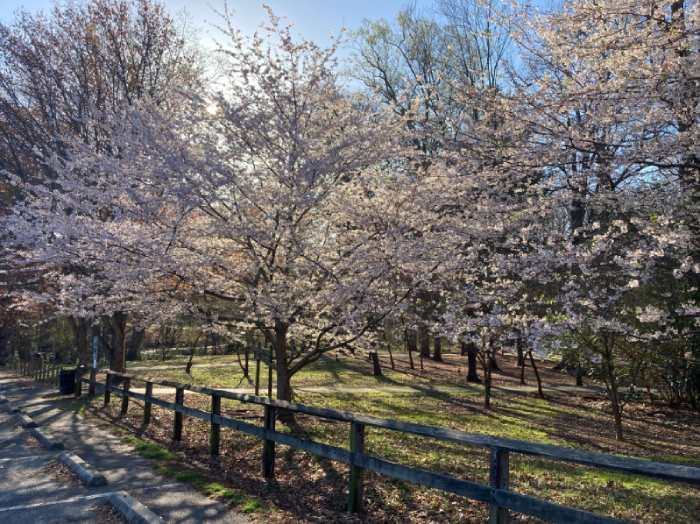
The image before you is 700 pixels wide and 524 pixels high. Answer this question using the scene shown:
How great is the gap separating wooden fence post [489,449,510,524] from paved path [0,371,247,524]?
2446 millimetres

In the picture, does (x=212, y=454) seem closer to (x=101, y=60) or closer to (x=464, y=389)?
(x=464, y=389)

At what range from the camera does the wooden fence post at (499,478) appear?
3.90 meters

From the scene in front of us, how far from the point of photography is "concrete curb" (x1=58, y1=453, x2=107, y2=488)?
6080 mm

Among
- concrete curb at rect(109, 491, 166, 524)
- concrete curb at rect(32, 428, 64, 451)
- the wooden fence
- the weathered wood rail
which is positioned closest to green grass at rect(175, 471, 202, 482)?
the weathered wood rail

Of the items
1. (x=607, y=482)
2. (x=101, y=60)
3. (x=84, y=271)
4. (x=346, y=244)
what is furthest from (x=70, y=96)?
(x=607, y=482)

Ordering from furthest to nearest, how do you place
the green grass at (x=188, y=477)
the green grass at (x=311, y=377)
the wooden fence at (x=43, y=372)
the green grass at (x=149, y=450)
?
the wooden fence at (x=43, y=372), the green grass at (x=311, y=377), the green grass at (x=149, y=450), the green grass at (x=188, y=477)

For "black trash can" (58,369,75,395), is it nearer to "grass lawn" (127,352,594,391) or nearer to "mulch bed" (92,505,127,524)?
"grass lawn" (127,352,594,391)

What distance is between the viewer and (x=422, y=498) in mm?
6051

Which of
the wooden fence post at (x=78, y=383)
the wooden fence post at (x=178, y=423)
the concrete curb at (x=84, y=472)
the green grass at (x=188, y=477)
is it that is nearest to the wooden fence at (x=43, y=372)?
the wooden fence post at (x=78, y=383)

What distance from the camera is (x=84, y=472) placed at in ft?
20.7

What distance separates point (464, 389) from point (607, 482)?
13662 mm

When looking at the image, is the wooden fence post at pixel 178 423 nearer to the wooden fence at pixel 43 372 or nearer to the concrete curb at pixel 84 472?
the concrete curb at pixel 84 472

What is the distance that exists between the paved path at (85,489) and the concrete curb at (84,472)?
12 centimetres

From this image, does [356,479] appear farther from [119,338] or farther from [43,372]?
[43,372]
